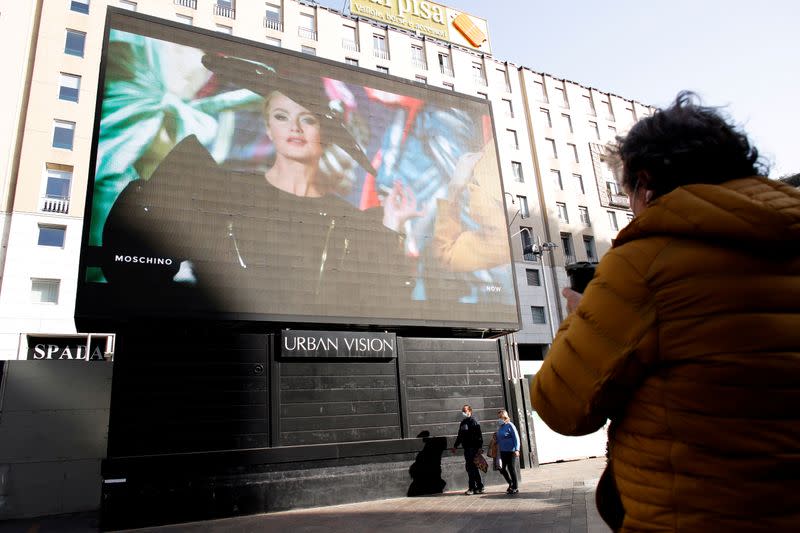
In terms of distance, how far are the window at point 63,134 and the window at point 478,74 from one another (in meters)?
24.6

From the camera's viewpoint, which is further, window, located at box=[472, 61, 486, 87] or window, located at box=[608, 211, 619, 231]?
window, located at box=[608, 211, 619, 231]

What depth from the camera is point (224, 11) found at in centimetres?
2866

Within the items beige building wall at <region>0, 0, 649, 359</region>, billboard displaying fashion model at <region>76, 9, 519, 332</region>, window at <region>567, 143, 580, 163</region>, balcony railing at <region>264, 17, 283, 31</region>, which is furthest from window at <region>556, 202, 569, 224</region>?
billboard displaying fashion model at <region>76, 9, 519, 332</region>

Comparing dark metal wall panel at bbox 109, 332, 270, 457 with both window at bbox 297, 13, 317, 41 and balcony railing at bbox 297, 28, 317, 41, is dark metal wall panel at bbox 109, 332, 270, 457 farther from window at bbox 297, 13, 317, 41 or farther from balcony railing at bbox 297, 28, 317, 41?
window at bbox 297, 13, 317, 41

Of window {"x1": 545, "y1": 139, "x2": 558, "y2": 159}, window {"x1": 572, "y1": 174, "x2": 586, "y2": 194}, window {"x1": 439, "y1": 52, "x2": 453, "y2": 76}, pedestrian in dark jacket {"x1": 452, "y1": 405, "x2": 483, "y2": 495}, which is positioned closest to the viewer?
pedestrian in dark jacket {"x1": 452, "y1": 405, "x2": 483, "y2": 495}

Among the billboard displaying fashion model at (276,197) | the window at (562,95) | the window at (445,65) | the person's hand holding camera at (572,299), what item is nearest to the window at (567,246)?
the window at (562,95)

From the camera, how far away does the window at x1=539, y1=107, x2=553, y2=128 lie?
37188 millimetres

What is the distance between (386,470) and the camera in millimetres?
11133

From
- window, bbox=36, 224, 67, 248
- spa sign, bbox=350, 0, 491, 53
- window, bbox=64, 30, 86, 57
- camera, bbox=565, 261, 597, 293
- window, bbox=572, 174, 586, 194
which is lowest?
camera, bbox=565, 261, 597, 293

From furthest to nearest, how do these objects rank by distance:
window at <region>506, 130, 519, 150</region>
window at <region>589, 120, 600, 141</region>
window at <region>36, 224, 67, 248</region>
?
window at <region>589, 120, 600, 141</region> < window at <region>506, 130, 519, 150</region> < window at <region>36, 224, 67, 248</region>

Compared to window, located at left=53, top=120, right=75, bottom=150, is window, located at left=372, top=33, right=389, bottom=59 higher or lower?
higher

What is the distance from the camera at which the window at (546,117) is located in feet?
122

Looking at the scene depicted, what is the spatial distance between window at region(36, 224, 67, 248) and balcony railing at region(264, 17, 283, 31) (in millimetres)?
15909

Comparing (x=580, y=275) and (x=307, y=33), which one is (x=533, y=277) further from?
(x=580, y=275)
